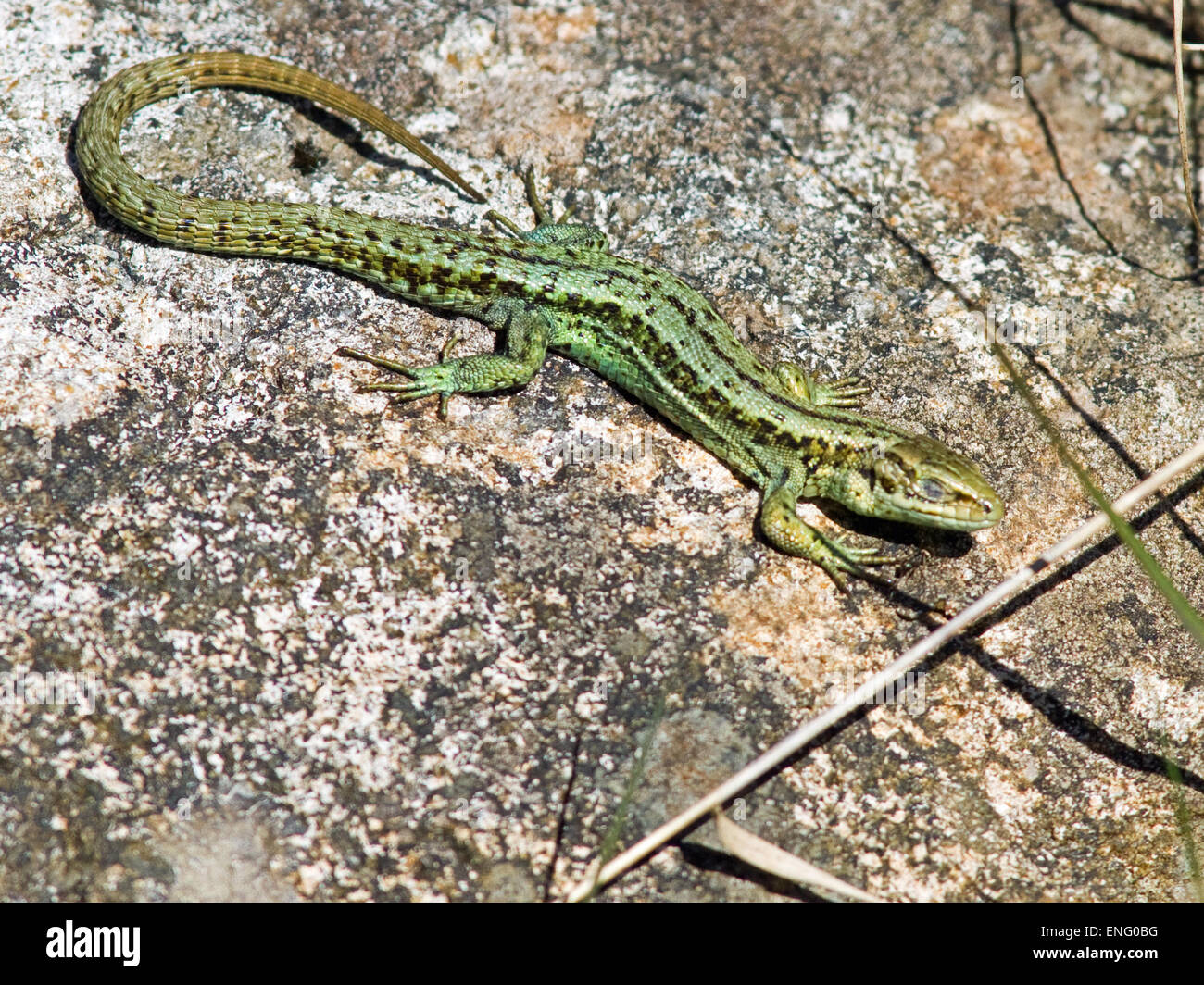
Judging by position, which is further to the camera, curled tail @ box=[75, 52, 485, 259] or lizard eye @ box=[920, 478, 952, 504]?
curled tail @ box=[75, 52, 485, 259]

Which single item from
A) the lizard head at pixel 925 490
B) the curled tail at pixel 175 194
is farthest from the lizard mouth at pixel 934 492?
the curled tail at pixel 175 194

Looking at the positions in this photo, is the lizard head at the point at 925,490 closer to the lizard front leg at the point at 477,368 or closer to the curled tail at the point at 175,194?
the lizard front leg at the point at 477,368

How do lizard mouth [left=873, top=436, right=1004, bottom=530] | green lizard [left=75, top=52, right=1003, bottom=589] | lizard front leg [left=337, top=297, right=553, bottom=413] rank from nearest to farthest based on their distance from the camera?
lizard mouth [left=873, top=436, right=1004, bottom=530] → green lizard [left=75, top=52, right=1003, bottom=589] → lizard front leg [left=337, top=297, right=553, bottom=413]

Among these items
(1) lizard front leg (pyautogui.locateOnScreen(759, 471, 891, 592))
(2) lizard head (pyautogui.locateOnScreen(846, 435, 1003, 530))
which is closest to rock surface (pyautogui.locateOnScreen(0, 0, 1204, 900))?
(1) lizard front leg (pyautogui.locateOnScreen(759, 471, 891, 592))

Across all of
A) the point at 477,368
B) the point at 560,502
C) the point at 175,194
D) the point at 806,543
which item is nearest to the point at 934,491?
the point at 806,543

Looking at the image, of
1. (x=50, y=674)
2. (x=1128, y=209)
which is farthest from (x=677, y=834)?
(x=1128, y=209)

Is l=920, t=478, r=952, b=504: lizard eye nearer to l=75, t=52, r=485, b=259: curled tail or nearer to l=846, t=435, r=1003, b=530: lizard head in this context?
l=846, t=435, r=1003, b=530: lizard head
